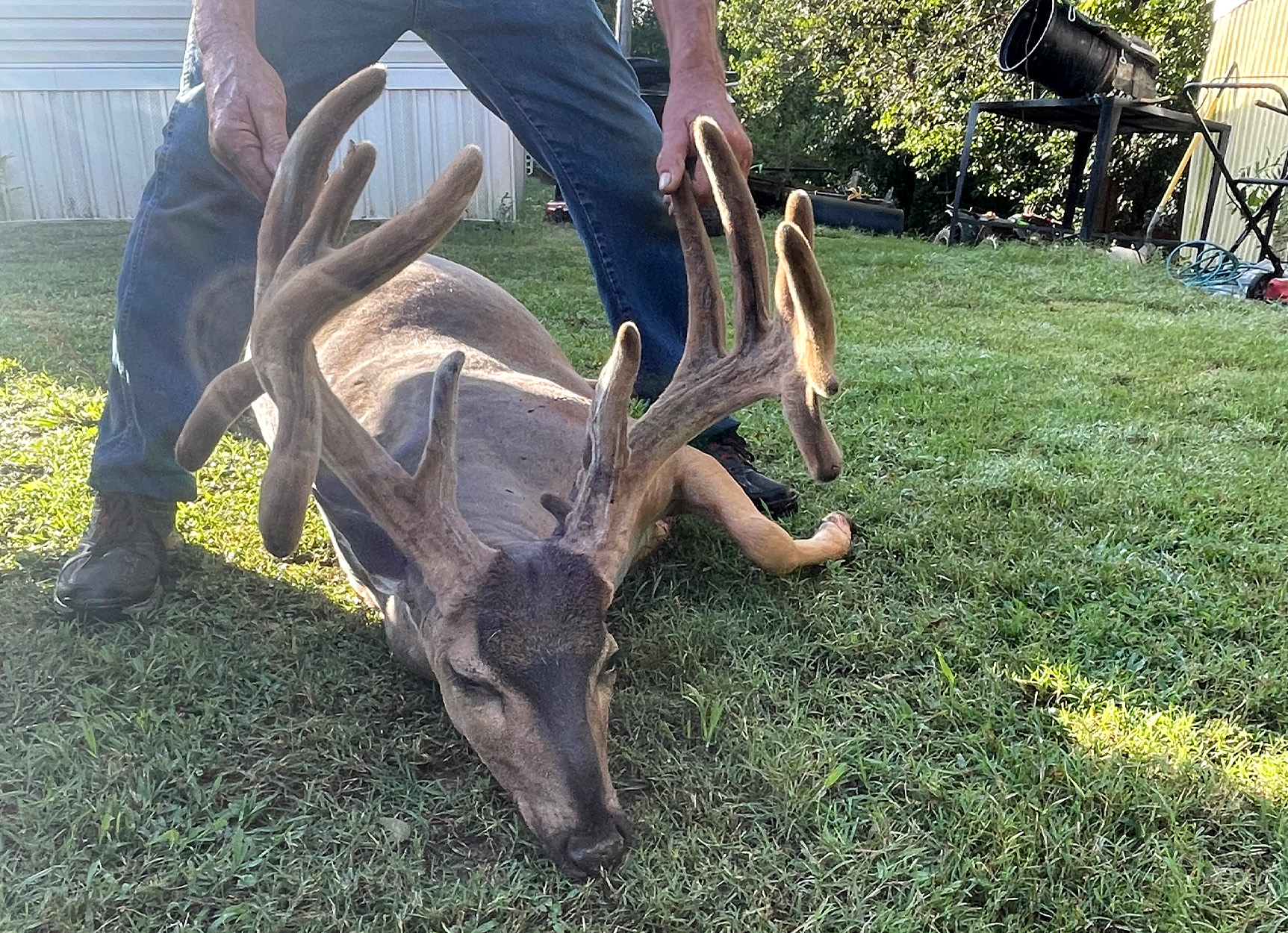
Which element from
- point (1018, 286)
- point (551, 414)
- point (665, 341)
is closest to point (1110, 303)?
point (1018, 286)

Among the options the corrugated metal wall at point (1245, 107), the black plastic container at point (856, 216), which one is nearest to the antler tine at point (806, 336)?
the corrugated metal wall at point (1245, 107)

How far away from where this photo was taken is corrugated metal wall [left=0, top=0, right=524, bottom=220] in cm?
1106

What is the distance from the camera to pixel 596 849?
6.01 ft

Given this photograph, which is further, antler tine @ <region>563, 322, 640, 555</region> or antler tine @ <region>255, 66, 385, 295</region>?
antler tine @ <region>563, 322, 640, 555</region>

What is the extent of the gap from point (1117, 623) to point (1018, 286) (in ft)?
20.6

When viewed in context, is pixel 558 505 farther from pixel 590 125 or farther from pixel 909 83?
pixel 909 83

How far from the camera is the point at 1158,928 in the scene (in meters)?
1.72

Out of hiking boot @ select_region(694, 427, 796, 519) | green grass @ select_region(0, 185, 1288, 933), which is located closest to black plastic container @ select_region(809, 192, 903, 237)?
green grass @ select_region(0, 185, 1288, 933)

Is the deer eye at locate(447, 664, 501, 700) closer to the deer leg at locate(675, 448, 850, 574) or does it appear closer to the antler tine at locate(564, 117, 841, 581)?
the antler tine at locate(564, 117, 841, 581)

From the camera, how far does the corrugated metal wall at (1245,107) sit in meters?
10.9

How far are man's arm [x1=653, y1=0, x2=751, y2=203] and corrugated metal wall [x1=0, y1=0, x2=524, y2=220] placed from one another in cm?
892

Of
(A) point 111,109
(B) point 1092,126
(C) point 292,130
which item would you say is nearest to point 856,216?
(B) point 1092,126

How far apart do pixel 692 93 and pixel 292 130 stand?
3.82ft

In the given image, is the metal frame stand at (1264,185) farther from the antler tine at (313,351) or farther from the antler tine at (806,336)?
the antler tine at (313,351)
